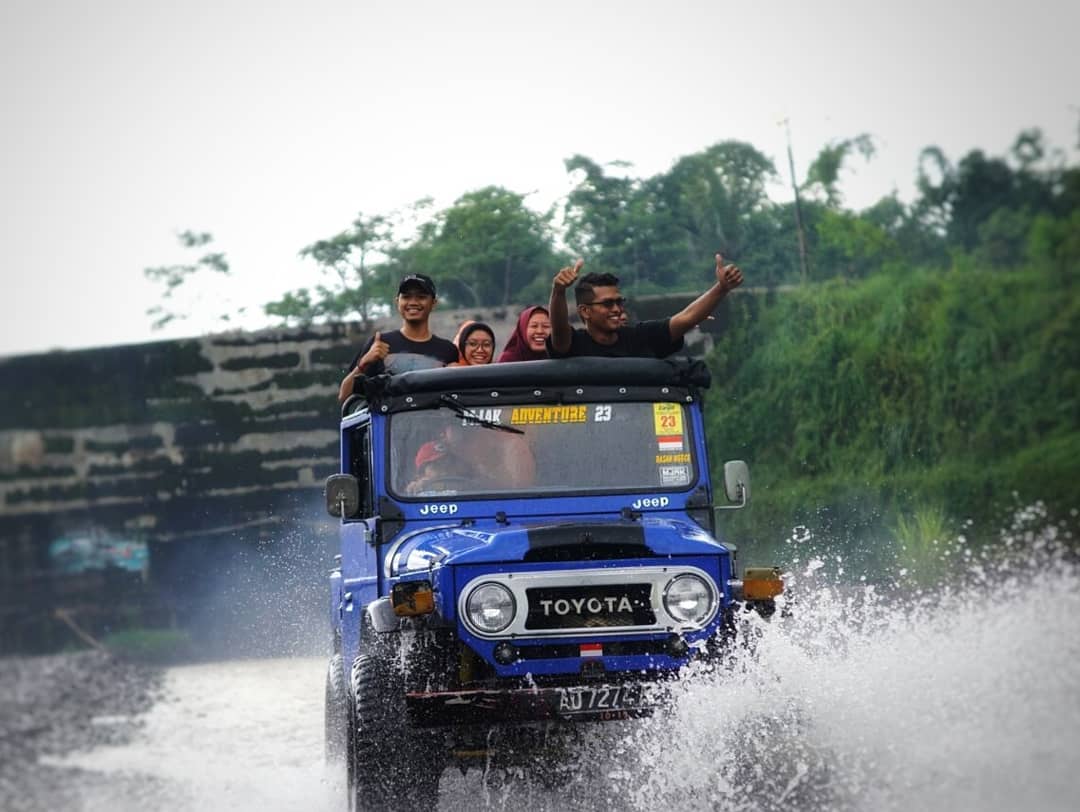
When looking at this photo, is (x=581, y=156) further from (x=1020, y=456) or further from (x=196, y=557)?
(x=1020, y=456)

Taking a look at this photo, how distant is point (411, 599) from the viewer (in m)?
6.92

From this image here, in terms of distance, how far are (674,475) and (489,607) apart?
153 cm

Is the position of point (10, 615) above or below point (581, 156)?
below

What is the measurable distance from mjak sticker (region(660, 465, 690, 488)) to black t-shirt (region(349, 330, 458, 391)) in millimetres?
1437

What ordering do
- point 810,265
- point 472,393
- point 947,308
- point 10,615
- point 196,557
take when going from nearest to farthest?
point 472,393, point 947,308, point 10,615, point 810,265, point 196,557

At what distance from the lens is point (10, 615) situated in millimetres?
13117

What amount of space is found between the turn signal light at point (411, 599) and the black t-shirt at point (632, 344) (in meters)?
1.97

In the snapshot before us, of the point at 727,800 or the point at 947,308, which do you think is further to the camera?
the point at 947,308

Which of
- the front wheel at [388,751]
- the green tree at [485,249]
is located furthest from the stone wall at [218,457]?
the front wheel at [388,751]

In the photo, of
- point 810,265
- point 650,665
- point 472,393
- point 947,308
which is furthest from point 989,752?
point 810,265

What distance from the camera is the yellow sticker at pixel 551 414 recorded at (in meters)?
8.14

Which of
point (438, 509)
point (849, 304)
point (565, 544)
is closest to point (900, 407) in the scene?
point (849, 304)

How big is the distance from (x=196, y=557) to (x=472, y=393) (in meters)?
10.6

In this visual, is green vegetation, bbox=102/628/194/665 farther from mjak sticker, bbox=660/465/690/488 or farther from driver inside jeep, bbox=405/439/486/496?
mjak sticker, bbox=660/465/690/488
